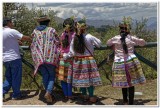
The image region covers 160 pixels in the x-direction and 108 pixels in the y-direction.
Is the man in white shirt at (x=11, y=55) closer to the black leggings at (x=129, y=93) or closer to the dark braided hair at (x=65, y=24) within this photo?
the dark braided hair at (x=65, y=24)

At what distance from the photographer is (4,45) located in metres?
6.09

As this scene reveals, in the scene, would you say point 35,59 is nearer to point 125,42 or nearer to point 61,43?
point 61,43

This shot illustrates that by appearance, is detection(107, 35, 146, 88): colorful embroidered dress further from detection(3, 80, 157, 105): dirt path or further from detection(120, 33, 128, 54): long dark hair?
detection(3, 80, 157, 105): dirt path

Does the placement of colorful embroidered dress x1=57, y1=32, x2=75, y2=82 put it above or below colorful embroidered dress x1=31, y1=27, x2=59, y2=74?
below

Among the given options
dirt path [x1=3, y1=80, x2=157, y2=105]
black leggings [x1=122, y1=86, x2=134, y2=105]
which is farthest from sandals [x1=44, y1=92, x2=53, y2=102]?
black leggings [x1=122, y1=86, x2=134, y2=105]

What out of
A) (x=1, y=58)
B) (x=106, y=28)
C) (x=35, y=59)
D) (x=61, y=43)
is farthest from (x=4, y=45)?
(x=106, y=28)

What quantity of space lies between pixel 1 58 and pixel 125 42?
2294 millimetres

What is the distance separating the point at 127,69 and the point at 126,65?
0.07 metres

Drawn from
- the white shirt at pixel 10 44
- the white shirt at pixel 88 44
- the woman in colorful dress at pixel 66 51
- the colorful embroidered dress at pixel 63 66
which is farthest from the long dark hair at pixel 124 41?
the white shirt at pixel 10 44

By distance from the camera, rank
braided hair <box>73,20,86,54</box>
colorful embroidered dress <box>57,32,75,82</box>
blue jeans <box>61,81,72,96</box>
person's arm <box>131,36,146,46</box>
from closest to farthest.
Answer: braided hair <box>73,20,86,54</box>
person's arm <box>131,36,146,46</box>
colorful embroidered dress <box>57,32,75,82</box>
blue jeans <box>61,81,72,96</box>

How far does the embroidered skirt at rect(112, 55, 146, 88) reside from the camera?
5.84 meters

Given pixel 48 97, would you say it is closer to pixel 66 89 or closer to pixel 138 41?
pixel 66 89

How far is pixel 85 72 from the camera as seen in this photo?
592 cm

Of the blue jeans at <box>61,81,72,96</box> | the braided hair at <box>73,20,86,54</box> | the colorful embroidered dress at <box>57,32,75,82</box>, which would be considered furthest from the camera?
the blue jeans at <box>61,81,72,96</box>
